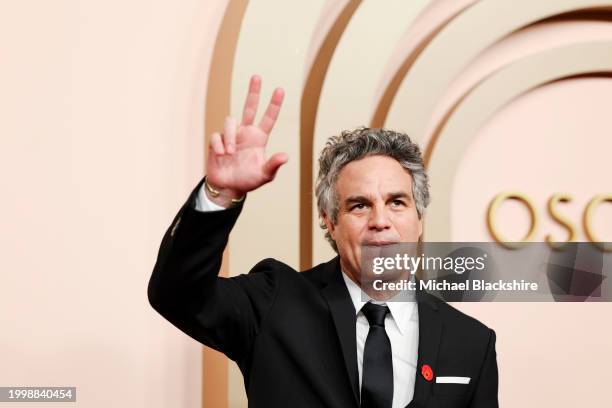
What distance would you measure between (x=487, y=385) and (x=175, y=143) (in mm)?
1031

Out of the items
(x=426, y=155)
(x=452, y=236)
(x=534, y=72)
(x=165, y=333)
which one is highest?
(x=534, y=72)

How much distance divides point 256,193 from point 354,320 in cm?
63

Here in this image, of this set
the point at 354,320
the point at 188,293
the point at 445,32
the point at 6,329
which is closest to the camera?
the point at 188,293

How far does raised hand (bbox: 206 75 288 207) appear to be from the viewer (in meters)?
1.21

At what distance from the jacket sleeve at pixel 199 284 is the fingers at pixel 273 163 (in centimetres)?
8

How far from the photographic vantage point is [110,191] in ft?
6.70

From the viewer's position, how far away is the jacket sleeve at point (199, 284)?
4.02 ft

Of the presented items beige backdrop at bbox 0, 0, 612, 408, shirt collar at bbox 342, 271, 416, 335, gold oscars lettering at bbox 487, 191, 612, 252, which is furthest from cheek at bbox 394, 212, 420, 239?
gold oscars lettering at bbox 487, 191, 612, 252

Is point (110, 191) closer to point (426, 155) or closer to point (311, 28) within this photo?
point (311, 28)

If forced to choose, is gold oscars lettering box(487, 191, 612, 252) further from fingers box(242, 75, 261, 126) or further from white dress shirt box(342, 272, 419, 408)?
fingers box(242, 75, 261, 126)

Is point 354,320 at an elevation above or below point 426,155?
below

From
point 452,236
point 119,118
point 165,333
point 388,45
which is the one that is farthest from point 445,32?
point 165,333

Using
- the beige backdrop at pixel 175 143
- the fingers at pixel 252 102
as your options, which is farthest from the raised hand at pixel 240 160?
the beige backdrop at pixel 175 143

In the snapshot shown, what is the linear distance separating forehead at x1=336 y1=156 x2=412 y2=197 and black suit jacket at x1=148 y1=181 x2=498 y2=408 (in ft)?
0.56
